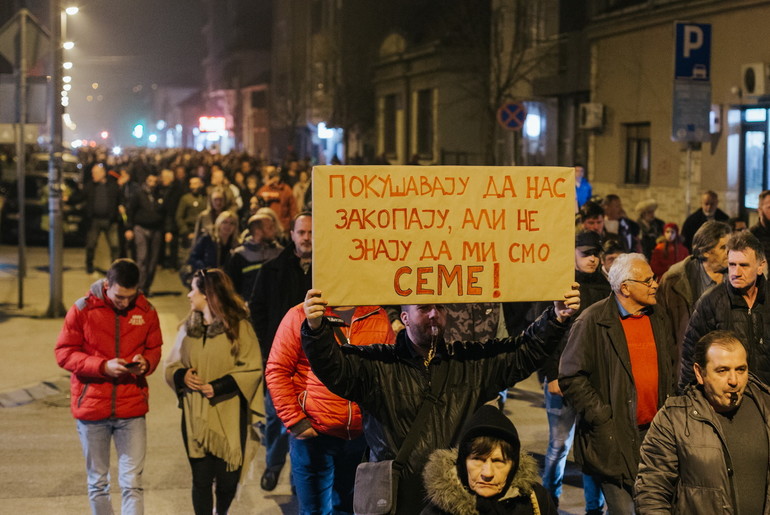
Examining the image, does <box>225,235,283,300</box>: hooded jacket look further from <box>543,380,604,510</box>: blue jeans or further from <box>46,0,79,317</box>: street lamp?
<box>46,0,79,317</box>: street lamp

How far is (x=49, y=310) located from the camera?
16.3 metres

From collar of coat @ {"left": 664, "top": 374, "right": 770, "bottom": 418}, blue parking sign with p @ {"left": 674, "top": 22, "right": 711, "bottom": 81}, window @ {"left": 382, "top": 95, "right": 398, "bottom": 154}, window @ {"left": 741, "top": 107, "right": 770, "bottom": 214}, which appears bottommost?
collar of coat @ {"left": 664, "top": 374, "right": 770, "bottom": 418}

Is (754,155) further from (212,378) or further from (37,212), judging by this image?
(37,212)

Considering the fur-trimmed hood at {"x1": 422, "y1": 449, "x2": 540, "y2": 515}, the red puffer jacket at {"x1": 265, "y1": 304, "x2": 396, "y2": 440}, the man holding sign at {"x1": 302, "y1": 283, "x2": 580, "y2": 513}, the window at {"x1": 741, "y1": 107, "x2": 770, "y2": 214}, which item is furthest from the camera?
the window at {"x1": 741, "y1": 107, "x2": 770, "y2": 214}

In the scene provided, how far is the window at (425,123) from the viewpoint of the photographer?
38.5 meters

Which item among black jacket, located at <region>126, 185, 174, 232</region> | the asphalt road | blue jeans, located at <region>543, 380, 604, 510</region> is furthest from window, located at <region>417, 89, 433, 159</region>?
blue jeans, located at <region>543, 380, 604, 510</region>

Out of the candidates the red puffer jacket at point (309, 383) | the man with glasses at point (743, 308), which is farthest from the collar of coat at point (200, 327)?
the man with glasses at point (743, 308)

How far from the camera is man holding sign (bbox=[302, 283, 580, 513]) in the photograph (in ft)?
15.0

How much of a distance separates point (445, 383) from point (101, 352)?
2833 millimetres

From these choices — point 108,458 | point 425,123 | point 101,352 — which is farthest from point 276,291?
point 425,123

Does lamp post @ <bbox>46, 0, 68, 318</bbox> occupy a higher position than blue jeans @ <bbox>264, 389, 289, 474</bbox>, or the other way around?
lamp post @ <bbox>46, 0, 68, 318</bbox>

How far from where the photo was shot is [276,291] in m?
8.02

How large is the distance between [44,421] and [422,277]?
6737 millimetres

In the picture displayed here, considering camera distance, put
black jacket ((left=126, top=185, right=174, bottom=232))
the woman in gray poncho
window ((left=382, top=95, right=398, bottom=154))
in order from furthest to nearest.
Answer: window ((left=382, top=95, right=398, bottom=154)) < black jacket ((left=126, top=185, right=174, bottom=232)) < the woman in gray poncho
